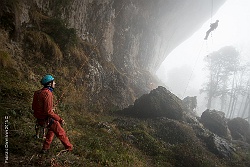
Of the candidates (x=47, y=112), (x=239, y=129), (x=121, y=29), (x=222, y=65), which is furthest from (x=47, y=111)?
(x=222, y=65)

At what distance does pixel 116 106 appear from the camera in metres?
18.8

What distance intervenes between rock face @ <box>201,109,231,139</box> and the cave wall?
765cm

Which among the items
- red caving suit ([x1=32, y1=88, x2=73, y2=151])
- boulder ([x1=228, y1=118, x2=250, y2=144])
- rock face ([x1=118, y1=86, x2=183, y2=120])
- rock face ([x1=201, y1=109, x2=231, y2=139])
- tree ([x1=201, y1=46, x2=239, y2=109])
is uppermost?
tree ([x1=201, y1=46, x2=239, y2=109])

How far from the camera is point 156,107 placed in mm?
18297

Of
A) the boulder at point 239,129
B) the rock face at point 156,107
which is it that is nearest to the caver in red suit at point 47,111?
the rock face at point 156,107

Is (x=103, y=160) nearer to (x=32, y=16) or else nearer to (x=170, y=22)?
(x=32, y=16)

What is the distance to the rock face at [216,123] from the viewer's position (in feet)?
69.4

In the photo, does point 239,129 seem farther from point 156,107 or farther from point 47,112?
point 47,112

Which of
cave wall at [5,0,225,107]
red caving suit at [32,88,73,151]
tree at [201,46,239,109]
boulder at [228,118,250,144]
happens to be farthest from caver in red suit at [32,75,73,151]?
tree at [201,46,239,109]

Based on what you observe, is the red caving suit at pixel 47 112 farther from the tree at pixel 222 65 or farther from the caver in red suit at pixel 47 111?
the tree at pixel 222 65

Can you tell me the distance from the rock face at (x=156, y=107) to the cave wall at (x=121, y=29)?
194cm

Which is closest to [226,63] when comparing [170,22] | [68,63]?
[170,22]

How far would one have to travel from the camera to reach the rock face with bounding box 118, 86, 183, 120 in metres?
18.2

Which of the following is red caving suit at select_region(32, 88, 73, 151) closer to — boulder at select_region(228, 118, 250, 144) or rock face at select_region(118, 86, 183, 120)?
rock face at select_region(118, 86, 183, 120)
